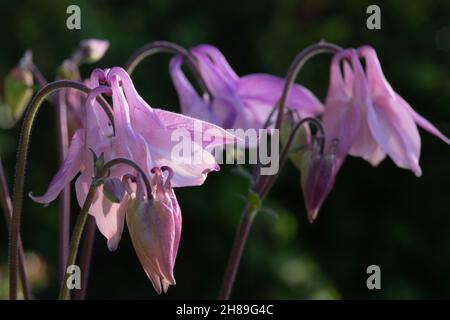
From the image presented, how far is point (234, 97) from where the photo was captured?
1158 millimetres

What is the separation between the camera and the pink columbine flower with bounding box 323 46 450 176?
1073 millimetres

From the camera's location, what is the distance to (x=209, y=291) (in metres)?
2.45

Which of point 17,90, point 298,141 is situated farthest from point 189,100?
point 17,90

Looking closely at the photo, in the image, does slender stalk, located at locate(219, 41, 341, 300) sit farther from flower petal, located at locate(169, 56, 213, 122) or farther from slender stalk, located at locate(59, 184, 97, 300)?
slender stalk, located at locate(59, 184, 97, 300)

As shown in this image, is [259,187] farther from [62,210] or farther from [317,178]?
[62,210]

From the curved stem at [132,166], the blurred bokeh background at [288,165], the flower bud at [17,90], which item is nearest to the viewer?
the curved stem at [132,166]

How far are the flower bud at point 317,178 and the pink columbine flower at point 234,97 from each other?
14 centimetres

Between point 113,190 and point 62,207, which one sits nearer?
point 113,190

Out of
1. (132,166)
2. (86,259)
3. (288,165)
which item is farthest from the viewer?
(288,165)

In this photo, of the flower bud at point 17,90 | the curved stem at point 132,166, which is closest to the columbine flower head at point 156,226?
the curved stem at point 132,166

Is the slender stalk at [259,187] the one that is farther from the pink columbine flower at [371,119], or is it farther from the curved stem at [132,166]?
the curved stem at [132,166]

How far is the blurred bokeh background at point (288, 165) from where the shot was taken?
2.41 m

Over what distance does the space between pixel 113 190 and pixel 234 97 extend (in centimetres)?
42

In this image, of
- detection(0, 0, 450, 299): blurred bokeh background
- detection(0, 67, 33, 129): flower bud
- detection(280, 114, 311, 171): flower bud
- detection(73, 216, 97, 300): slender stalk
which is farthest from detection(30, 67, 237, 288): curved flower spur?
detection(0, 0, 450, 299): blurred bokeh background
